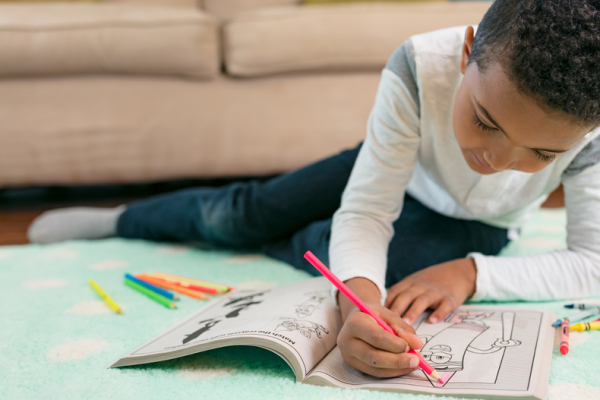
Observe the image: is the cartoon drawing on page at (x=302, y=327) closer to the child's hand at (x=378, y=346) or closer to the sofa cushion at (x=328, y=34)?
the child's hand at (x=378, y=346)

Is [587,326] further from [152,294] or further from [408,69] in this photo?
[152,294]

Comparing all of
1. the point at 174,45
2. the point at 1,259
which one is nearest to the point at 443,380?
the point at 1,259

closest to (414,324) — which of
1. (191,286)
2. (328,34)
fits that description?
(191,286)

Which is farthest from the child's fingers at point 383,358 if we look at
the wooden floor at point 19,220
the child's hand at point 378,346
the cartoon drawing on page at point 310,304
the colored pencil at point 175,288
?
the wooden floor at point 19,220

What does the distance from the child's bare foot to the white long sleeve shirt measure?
0.59 meters

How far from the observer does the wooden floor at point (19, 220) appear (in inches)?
44.8

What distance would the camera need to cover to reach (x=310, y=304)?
0.61 metres

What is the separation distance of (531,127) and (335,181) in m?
0.46

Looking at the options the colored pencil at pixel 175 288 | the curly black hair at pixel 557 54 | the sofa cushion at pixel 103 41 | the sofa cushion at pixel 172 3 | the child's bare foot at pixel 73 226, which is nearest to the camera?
the curly black hair at pixel 557 54

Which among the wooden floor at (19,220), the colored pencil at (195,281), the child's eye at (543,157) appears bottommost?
the wooden floor at (19,220)

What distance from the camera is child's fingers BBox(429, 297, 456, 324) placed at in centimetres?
60

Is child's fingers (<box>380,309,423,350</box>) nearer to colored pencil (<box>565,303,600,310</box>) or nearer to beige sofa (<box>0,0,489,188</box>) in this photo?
colored pencil (<box>565,303,600,310</box>)

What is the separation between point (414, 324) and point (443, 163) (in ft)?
0.78

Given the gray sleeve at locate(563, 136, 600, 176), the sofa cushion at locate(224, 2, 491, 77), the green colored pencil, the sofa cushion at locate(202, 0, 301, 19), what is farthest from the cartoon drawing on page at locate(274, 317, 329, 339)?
the sofa cushion at locate(202, 0, 301, 19)
